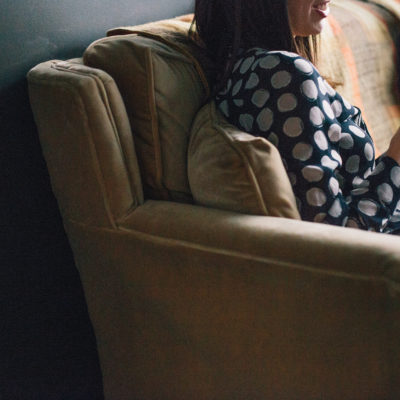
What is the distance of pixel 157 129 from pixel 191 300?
326 millimetres

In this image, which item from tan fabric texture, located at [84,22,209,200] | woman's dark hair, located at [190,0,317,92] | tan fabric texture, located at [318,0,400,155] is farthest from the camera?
tan fabric texture, located at [318,0,400,155]

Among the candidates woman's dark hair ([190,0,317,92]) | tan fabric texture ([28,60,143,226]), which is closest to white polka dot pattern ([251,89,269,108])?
woman's dark hair ([190,0,317,92])

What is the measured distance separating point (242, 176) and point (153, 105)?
24 centimetres

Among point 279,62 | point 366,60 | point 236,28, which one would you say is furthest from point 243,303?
point 366,60

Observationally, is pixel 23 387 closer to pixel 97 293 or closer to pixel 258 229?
pixel 97 293

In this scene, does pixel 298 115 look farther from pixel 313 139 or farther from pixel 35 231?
pixel 35 231

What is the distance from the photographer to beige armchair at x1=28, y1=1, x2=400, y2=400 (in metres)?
0.76

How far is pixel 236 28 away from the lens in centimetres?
110

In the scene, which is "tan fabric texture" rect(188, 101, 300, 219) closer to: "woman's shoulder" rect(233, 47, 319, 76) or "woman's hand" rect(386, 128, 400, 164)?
"woman's shoulder" rect(233, 47, 319, 76)

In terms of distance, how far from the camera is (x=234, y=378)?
93 centimetres

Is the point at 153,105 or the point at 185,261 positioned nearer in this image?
the point at 185,261

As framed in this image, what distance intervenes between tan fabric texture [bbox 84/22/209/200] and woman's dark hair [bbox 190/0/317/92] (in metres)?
0.11

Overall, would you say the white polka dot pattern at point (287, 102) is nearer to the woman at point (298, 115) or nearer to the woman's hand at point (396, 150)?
the woman at point (298, 115)

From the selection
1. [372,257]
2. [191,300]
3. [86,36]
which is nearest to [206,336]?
[191,300]
